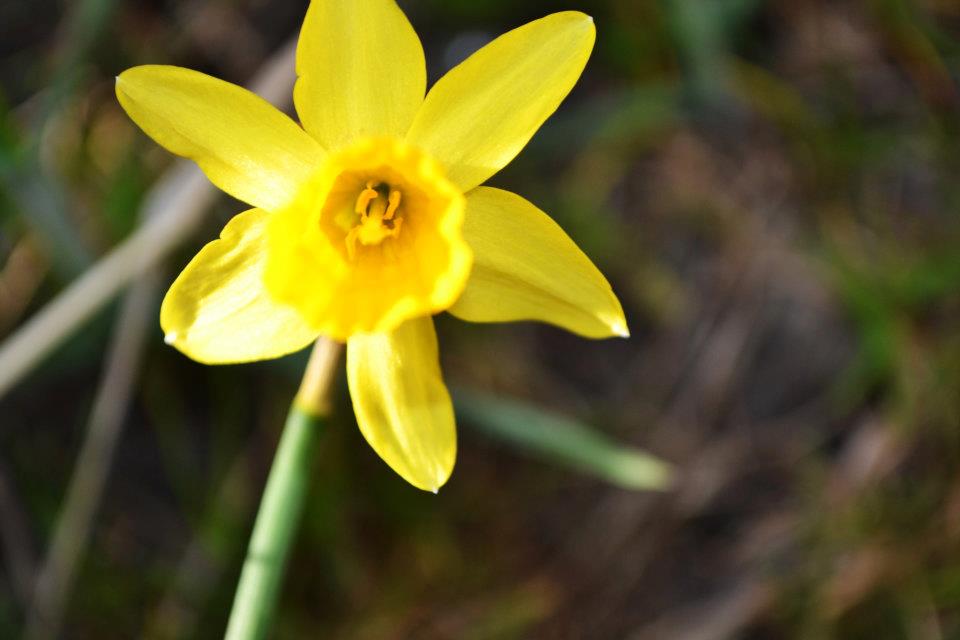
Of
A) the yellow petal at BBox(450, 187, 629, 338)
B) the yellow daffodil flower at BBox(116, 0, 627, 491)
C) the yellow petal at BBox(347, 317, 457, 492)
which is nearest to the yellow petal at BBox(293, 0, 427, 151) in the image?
the yellow daffodil flower at BBox(116, 0, 627, 491)

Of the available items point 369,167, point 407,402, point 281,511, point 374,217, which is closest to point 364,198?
point 374,217

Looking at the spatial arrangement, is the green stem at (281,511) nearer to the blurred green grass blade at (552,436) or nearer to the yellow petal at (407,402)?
the yellow petal at (407,402)

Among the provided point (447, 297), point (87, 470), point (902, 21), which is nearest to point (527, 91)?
point (447, 297)

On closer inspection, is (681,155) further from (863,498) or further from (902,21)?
(863,498)

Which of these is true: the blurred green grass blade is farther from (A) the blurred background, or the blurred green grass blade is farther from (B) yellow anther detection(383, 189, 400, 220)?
(B) yellow anther detection(383, 189, 400, 220)

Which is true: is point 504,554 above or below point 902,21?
below

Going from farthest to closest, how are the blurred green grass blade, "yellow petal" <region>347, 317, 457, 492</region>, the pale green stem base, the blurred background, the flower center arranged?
1. the blurred background
2. the blurred green grass blade
3. the flower center
4. "yellow petal" <region>347, 317, 457, 492</region>
5. the pale green stem base
